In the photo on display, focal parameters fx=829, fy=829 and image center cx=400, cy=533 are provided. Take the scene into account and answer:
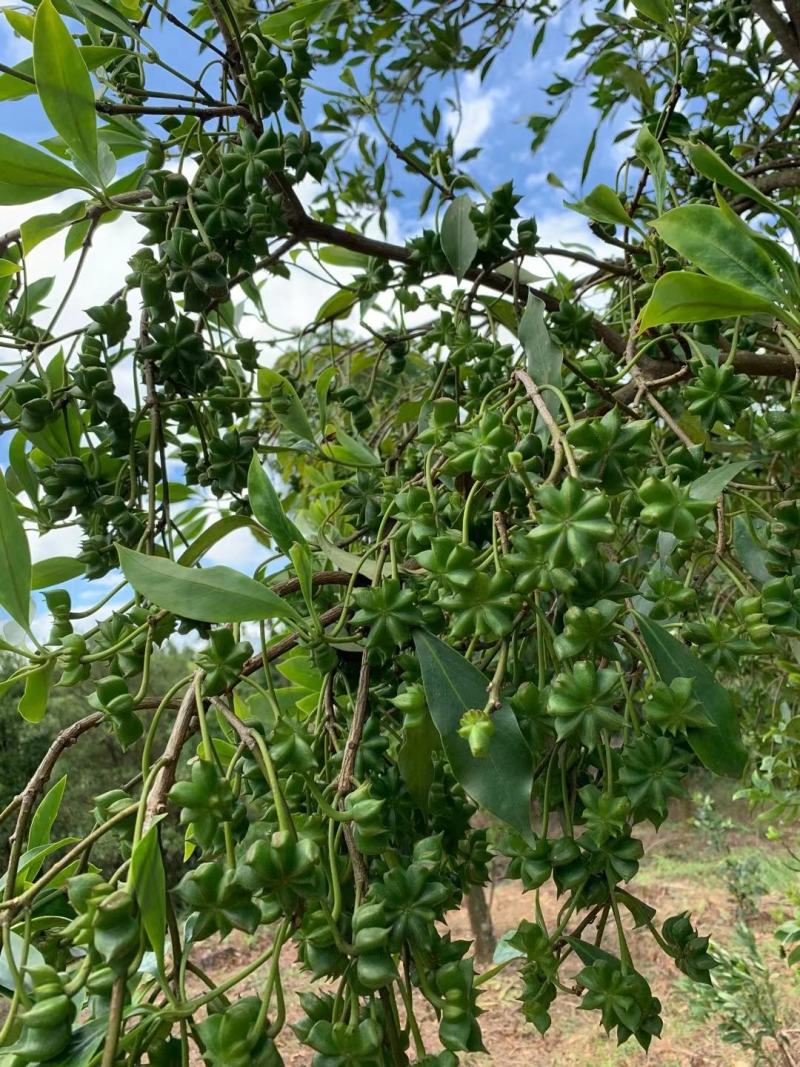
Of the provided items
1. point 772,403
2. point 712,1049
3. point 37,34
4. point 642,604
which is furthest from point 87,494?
point 712,1049

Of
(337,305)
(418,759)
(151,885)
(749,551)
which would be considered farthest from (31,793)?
(337,305)

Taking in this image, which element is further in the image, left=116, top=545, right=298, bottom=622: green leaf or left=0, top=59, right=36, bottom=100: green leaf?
left=0, top=59, right=36, bottom=100: green leaf

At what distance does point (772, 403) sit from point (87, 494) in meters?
1.22

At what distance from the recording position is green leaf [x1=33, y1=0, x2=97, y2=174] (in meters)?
0.57

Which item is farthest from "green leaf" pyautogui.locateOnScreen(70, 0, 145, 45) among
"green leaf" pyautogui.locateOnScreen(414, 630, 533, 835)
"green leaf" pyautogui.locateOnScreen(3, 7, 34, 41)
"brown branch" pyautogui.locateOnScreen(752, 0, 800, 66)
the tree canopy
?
"brown branch" pyautogui.locateOnScreen(752, 0, 800, 66)

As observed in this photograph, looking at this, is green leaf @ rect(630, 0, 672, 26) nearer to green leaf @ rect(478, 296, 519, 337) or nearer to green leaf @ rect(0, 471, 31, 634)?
→ green leaf @ rect(478, 296, 519, 337)

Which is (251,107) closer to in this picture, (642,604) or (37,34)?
(37,34)

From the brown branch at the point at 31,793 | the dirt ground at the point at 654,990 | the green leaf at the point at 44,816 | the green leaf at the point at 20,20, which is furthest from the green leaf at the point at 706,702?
the dirt ground at the point at 654,990

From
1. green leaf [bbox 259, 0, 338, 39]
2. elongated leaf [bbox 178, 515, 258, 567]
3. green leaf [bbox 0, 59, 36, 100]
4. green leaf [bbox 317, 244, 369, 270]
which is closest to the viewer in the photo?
elongated leaf [bbox 178, 515, 258, 567]

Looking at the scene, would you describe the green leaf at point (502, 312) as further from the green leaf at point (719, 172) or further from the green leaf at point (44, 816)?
the green leaf at point (44, 816)

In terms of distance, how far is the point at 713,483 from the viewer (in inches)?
21.1

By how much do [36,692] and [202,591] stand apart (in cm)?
27

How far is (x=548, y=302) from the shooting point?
930 millimetres

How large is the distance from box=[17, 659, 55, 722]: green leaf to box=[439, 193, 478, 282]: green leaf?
0.53m
